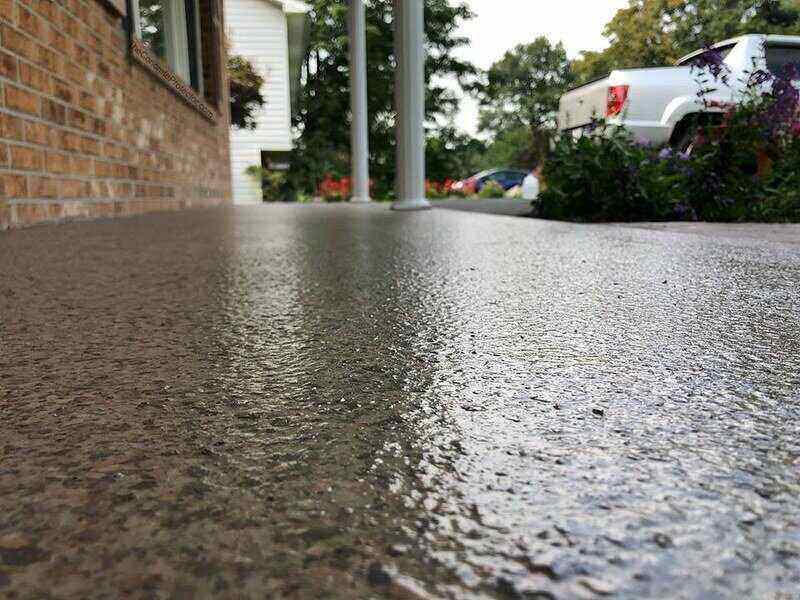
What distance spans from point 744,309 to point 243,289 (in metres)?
1.00

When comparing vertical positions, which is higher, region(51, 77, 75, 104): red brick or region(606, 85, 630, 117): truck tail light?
region(606, 85, 630, 117): truck tail light

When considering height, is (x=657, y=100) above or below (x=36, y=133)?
above

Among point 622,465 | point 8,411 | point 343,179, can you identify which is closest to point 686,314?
point 622,465

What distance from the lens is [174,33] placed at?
23.1 feet

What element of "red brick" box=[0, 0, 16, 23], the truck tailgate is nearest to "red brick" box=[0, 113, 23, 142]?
"red brick" box=[0, 0, 16, 23]

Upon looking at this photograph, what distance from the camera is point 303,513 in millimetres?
433

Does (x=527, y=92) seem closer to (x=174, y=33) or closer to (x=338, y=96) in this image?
(x=338, y=96)

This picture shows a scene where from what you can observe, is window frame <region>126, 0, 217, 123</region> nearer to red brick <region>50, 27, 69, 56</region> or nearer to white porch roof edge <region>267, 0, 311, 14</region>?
red brick <region>50, 27, 69, 56</region>

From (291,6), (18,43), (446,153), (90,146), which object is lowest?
(90,146)

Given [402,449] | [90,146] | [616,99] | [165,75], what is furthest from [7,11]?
[616,99]

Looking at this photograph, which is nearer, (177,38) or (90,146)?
(90,146)

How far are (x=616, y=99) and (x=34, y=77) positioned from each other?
16.0ft

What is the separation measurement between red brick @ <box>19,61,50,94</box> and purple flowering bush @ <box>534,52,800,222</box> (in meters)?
3.37

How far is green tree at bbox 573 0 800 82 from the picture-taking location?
18062mm
